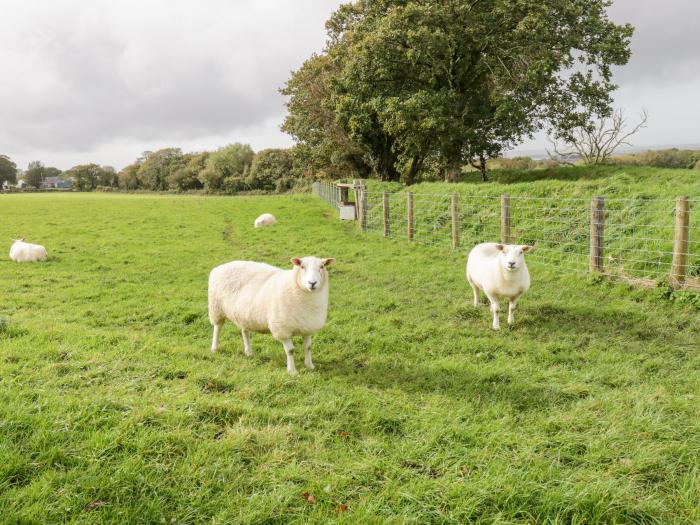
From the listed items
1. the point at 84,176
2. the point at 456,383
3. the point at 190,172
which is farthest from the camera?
the point at 84,176

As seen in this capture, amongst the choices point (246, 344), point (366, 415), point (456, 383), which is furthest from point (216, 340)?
point (456, 383)

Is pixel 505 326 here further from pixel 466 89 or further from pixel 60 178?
pixel 60 178

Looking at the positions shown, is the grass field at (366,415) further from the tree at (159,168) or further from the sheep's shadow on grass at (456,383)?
the tree at (159,168)

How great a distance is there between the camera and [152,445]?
12.0 ft

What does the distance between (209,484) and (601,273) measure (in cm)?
885

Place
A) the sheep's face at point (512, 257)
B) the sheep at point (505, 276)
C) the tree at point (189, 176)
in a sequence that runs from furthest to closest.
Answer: the tree at point (189, 176) < the sheep at point (505, 276) < the sheep's face at point (512, 257)

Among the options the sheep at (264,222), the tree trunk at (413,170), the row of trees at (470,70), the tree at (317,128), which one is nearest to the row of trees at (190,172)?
the tree at (317,128)

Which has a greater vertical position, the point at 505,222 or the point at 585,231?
the point at 505,222

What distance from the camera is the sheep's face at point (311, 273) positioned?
5.29 meters

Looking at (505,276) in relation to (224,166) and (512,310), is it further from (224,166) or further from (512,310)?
(224,166)

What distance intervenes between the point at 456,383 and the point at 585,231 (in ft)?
25.9

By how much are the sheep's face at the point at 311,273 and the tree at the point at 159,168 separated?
4337 inches

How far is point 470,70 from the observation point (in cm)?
2492

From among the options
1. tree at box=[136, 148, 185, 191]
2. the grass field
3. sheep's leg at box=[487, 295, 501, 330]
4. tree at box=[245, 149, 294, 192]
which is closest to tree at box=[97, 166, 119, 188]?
tree at box=[136, 148, 185, 191]
